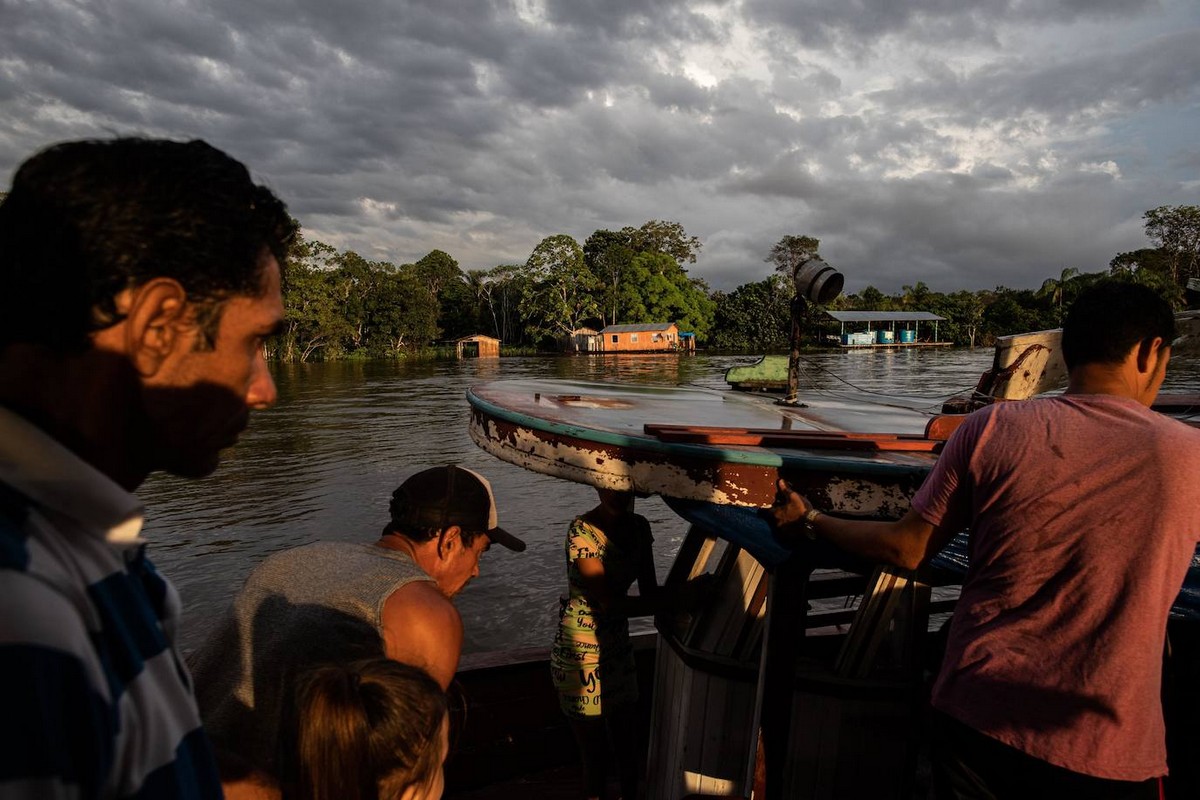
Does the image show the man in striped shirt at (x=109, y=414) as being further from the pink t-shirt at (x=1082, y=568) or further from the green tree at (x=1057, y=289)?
the green tree at (x=1057, y=289)

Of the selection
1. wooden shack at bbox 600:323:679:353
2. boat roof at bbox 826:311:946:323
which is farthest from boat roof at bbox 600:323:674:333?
boat roof at bbox 826:311:946:323

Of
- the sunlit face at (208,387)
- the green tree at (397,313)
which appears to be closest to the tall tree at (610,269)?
the green tree at (397,313)

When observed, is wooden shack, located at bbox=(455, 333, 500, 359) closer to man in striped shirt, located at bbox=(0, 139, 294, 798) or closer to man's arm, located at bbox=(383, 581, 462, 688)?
man's arm, located at bbox=(383, 581, 462, 688)

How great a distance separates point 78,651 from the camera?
0.70 meters

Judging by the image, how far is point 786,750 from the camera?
2.73 metres

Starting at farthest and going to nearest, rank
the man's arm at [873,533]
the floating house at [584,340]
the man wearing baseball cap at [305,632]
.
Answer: the floating house at [584,340] < the man's arm at [873,533] < the man wearing baseball cap at [305,632]

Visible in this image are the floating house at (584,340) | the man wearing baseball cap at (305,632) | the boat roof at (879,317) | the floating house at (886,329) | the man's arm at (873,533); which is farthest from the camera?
the floating house at (886,329)

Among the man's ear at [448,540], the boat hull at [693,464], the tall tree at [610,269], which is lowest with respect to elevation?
the man's ear at [448,540]

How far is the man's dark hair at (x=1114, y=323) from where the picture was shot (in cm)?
192

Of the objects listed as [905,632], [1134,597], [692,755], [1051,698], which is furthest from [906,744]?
[1134,597]

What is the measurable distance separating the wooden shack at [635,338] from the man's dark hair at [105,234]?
6227 centimetres

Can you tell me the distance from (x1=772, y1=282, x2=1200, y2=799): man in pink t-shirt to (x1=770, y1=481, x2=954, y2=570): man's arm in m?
0.05

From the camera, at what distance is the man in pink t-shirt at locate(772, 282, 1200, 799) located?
5.87 ft

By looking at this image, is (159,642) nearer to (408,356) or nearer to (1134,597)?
(1134,597)
